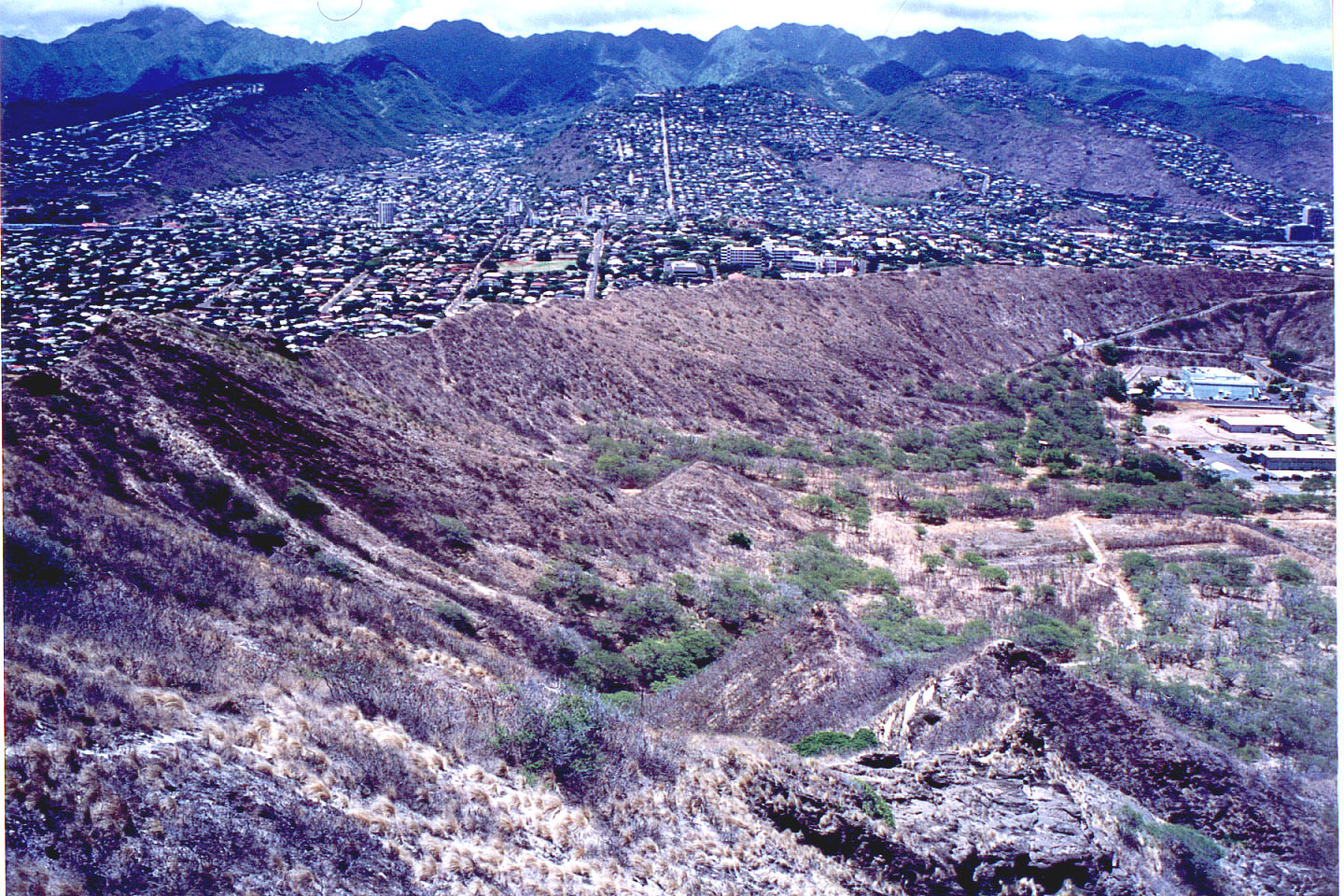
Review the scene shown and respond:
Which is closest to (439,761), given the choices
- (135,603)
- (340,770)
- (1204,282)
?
(340,770)

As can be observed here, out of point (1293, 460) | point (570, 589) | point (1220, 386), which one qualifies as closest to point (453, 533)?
point (570, 589)

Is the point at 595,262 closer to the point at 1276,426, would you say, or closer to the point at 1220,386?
the point at 1220,386

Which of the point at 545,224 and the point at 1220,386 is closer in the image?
the point at 1220,386

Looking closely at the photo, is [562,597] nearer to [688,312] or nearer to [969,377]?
[688,312]

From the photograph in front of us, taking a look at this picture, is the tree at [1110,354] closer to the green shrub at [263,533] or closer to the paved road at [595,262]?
the paved road at [595,262]

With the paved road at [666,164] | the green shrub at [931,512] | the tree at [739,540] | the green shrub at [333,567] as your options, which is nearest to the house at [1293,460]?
the green shrub at [931,512]

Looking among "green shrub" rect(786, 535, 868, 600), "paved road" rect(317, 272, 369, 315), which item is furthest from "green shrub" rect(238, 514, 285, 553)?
"paved road" rect(317, 272, 369, 315)

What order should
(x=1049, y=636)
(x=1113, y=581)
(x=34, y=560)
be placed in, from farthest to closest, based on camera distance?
(x=1113, y=581), (x=1049, y=636), (x=34, y=560)

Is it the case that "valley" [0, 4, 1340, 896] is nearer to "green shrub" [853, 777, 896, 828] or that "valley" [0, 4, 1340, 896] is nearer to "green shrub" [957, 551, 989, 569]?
"green shrub" [853, 777, 896, 828]
